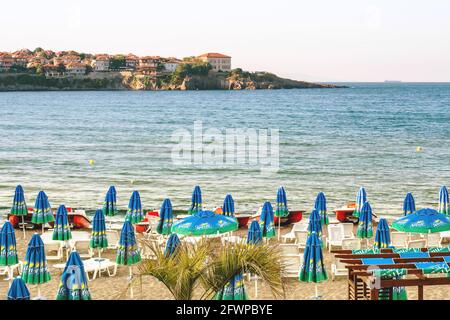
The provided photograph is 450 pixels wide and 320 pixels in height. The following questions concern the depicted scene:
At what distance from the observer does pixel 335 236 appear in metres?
16.8

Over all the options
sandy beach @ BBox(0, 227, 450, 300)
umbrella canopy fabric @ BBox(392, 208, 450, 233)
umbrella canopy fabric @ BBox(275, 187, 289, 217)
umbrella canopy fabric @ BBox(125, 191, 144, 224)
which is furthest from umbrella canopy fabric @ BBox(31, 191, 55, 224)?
umbrella canopy fabric @ BBox(392, 208, 450, 233)

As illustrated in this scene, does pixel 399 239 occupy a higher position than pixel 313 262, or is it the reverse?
pixel 313 262

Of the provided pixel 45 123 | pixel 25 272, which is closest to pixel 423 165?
pixel 25 272

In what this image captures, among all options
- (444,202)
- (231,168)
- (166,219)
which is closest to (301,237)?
(166,219)

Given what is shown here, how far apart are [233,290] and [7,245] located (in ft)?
19.3

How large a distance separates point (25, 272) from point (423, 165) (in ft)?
109

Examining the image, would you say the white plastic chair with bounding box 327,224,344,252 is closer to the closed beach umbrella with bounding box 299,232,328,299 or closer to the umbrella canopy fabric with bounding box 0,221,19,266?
the closed beach umbrella with bounding box 299,232,328,299

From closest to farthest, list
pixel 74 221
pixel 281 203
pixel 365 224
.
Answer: pixel 365 224
pixel 281 203
pixel 74 221

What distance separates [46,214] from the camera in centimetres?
1691

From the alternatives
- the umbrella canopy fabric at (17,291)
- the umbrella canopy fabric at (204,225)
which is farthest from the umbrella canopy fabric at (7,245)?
the umbrella canopy fabric at (17,291)

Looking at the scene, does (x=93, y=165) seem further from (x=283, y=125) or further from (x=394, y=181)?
(x=283, y=125)

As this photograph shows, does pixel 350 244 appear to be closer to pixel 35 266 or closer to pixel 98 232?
pixel 98 232

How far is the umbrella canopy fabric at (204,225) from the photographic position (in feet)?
47.7
